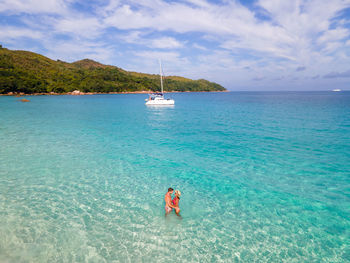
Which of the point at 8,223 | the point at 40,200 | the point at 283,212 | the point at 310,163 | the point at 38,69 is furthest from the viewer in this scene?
the point at 38,69

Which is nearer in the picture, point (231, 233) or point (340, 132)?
point (231, 233)

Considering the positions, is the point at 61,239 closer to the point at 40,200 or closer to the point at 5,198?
the point at 40,200

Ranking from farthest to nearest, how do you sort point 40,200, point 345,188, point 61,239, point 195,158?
point 195,158
point 345,188
point 40,200
point 61,239

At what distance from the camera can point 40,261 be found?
6.89 m

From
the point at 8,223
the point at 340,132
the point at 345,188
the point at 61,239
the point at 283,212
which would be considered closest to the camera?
the point at 61,239

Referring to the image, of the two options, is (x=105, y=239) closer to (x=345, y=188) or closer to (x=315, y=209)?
(x=315, y=209)

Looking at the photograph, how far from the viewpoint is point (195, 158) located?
1803 centimetres

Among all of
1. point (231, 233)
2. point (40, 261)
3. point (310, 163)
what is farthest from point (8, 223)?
point (310, 163)

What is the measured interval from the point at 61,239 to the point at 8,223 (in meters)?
3.05

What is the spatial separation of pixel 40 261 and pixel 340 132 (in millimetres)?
36324

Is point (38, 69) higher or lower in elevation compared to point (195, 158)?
higher

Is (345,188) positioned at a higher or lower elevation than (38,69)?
lower

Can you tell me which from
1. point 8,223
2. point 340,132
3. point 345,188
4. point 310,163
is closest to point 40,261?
point 8,223

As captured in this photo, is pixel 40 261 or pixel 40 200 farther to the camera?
pixel 40 200
